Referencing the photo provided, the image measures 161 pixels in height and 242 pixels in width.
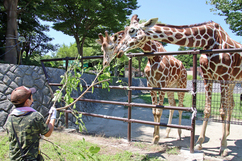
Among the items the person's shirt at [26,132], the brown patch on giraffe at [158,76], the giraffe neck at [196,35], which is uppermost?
the giraffe neck at [196,35]

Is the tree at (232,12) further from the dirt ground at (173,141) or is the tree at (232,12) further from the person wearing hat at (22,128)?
the person wearing hat at (22,128)

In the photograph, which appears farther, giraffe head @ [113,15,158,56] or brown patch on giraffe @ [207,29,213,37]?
giraffe head @ [113,15,158,56]

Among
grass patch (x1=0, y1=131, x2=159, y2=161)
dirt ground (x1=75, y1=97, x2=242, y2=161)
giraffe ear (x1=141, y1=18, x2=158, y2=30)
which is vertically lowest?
dirt ground (x1=75, y1=97, x2=242, y2=161)

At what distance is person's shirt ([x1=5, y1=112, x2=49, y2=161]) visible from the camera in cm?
179

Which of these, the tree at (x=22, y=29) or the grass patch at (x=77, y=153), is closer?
the grass patch at (x=77, y=153)

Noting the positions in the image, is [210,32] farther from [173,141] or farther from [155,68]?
[173,141]

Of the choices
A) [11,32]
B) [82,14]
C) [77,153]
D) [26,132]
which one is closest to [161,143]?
[77,153]

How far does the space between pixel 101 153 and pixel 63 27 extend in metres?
10.8

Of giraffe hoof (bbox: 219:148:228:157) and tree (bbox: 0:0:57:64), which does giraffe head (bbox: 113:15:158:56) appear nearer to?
giraffe hoof (bbox: 219:148:228:157)

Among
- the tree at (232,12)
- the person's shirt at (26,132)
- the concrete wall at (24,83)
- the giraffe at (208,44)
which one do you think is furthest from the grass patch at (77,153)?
the tree at (232,12)

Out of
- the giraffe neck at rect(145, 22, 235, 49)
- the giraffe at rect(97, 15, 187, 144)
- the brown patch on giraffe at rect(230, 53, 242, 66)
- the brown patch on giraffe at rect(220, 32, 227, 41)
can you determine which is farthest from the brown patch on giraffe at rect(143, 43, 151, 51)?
the brown patch on giraffe at rect(230, 53, 242, 66)

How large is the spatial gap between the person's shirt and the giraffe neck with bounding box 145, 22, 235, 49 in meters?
2.52

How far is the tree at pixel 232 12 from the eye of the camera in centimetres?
1105

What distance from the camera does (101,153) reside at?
3.02 m
